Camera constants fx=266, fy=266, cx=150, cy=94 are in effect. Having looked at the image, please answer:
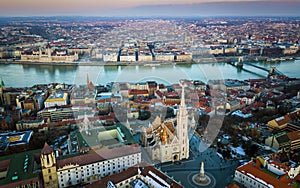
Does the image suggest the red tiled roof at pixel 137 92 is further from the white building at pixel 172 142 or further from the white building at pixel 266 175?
the white building at pixel 266 175

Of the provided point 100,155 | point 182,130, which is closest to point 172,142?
point 182,130

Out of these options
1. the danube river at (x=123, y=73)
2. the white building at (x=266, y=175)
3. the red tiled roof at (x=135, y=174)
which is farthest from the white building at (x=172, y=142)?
the danube river at (x=123, y=73)

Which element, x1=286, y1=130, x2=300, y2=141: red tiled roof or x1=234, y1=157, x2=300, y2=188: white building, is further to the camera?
x1=286, y1=130, x2=300, y2=141: red tiled roof

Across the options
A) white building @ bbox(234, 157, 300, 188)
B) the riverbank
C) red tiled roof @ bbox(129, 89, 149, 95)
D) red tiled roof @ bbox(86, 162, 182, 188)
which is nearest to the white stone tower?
red tiled roof @ bbox(86, 162, 182, 188)

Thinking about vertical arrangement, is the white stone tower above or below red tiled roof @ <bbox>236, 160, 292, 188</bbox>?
above

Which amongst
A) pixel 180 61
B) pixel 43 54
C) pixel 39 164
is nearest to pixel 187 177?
pixel 39 164

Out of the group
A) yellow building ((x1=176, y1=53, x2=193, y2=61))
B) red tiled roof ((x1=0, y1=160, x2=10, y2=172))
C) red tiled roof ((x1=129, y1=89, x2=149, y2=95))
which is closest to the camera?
red tiled roof ((x1=0, y1=160, x2=10, y2=172))

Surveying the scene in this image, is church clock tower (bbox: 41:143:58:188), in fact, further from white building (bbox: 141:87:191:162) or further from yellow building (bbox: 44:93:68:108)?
yellow building (bbox: 44:93:68:108)

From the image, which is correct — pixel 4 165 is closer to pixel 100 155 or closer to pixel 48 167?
pixel 48 167
